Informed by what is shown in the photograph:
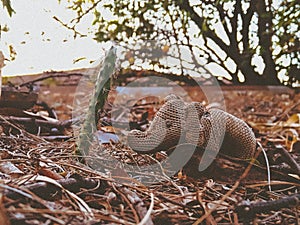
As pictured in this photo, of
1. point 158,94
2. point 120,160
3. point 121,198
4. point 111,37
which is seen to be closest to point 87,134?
point 120,160

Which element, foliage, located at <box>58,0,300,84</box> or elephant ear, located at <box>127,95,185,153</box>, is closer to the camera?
elephant ear, located at <box>127,95,185,153</box>

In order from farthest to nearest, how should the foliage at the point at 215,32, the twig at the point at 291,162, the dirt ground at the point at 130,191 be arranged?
the foliage at the point at 215,32 → the twig at the point at 291,162 → the dirt ground at the point at 130,191

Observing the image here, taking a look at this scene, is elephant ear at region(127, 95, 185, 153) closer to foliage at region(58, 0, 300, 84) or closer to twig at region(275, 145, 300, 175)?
twig at region(275, 145, 300, 175)

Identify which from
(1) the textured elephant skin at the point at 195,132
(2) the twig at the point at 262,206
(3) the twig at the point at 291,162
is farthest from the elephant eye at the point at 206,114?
(2) the twig at the point at 262,206

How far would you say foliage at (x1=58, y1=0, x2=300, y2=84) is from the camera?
1.59m

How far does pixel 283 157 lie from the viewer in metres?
0.76

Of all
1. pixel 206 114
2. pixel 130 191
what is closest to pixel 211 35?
pixel 206 114

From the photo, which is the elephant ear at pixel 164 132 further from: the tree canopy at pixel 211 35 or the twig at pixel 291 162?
the tree canopy at pixel 211 35

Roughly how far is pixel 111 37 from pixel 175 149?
940 millimetres

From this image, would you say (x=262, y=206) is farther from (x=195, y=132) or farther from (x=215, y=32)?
(x=215, y=32)

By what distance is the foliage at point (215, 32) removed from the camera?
159 cm

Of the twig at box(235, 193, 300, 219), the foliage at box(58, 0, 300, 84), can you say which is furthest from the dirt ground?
the foliage at box(58, 0, 300, 84)

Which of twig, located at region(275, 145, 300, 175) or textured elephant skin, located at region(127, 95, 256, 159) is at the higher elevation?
textured elephant skin, located at region(127, 95, 256, 159)

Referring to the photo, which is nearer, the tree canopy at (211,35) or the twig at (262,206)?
the twig at (262,206)
